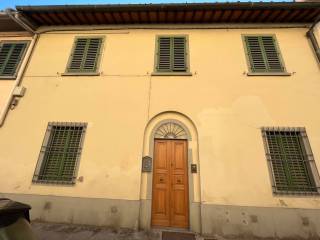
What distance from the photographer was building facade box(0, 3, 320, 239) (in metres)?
5.15

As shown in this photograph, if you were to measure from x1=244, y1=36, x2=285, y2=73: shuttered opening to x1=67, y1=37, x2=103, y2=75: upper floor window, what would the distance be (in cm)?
537

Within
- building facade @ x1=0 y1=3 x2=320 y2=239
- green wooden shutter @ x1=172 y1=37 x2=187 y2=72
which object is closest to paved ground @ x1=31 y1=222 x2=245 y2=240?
building facade @ x1=0 y1=3 x2=320 y2=239

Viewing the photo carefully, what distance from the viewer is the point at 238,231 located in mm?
4828

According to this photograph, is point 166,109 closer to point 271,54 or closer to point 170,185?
point 170,185

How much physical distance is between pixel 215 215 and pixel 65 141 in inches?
189

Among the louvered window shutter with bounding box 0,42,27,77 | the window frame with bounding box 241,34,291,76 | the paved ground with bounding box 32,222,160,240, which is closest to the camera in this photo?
the paved ground with bounding box 32,222,160,240

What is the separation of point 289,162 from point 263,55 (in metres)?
3.65

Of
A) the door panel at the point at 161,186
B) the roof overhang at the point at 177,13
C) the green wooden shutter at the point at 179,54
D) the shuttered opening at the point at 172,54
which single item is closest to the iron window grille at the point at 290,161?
the door panel at the point at 161,186

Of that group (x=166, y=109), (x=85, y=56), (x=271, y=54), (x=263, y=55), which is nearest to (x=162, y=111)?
(x=166, y=109)

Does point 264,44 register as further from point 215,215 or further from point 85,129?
point 85,129

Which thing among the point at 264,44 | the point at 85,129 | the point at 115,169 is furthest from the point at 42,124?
the point at 264,44

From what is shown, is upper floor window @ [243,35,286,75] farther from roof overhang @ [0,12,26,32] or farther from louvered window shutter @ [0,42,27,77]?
roof overhang @ [0,12,26,32]

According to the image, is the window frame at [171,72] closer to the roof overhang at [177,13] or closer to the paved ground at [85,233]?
the roof overhang at [177,13]

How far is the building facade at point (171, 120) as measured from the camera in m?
5.15
